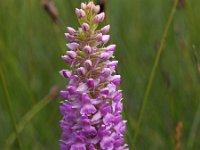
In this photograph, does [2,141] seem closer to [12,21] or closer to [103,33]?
[12,21]

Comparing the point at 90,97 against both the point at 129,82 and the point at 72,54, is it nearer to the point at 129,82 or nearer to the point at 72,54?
the point at 72,54

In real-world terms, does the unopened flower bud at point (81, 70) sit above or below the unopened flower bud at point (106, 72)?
above

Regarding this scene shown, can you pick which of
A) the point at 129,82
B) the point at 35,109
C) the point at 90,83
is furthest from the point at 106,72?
the point at 129,82

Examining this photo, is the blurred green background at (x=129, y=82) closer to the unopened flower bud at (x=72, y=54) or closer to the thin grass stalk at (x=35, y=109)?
the thin grass stalk at (x=35, y=109)

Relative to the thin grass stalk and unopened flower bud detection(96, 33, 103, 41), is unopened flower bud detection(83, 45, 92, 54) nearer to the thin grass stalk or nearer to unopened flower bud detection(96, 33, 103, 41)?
unopened flower bud detection(96, 33, 103, 41)

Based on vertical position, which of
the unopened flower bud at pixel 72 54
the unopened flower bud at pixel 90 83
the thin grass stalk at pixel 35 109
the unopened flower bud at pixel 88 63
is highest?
the unopened flower bud at pixel 72 54

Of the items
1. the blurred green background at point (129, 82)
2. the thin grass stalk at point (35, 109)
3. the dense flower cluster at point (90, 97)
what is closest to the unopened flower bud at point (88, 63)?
the dense flower cluster at point (90, 97)
